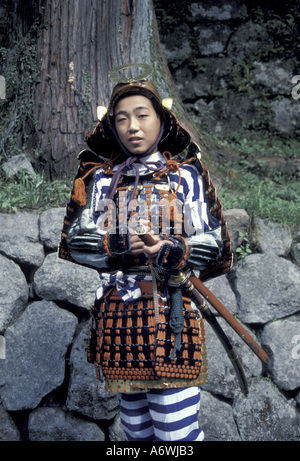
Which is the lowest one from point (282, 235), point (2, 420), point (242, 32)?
point (2, 420)

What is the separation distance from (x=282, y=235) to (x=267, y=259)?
31 cm

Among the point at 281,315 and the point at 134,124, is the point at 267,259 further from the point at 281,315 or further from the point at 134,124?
the point at 134,124

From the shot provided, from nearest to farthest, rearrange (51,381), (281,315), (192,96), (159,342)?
(159,342) → (51,381) → (281,315) → (192,96)

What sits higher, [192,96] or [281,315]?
[192,96]

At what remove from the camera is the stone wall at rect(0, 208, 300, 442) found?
127 inches

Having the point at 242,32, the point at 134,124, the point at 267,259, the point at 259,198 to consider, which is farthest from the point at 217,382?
the point at 242,32

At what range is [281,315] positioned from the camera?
348 centimetres

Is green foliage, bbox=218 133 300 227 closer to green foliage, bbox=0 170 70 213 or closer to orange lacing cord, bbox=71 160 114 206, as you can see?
green foliage, bbox=0 170 70 213

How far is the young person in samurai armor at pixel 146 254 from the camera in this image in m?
2.13

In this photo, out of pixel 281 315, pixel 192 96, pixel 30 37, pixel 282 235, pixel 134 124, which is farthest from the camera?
pixel 192 96

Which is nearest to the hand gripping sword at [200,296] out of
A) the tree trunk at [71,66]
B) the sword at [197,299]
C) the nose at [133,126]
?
the sword at [197,299]

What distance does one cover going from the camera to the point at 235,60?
236 inches

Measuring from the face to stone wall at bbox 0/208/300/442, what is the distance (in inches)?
54.2

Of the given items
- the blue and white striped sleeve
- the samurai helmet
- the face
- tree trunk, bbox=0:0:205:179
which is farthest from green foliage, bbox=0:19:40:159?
the blue and white striped sleeve
